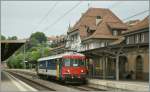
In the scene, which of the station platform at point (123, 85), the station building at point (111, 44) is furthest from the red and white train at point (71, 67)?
the station building at point (111, 44)

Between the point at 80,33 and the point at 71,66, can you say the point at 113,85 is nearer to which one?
the point at 71,66

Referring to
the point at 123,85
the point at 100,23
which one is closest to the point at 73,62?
the point at 123,85

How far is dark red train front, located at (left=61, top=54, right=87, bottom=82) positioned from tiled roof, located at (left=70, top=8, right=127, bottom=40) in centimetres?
2774

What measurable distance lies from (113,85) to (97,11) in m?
46.3

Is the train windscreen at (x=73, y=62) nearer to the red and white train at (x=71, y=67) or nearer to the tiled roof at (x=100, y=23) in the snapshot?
the red and white train at (x=71, y=67)

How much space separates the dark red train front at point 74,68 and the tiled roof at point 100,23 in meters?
27.7

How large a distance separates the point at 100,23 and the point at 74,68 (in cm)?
3231

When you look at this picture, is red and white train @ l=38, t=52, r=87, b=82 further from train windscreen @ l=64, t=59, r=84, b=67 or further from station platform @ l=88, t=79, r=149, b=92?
station platform @ l=88, t=79, r=149, b=92

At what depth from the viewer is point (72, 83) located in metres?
37.0

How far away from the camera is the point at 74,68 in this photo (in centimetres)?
3459

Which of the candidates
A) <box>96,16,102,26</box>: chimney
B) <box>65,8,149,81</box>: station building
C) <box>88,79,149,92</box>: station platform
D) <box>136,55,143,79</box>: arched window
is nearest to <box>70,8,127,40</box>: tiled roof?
<box>65,8,149,81</box>: station building

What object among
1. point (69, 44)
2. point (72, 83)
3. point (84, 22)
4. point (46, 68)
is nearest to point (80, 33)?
point (84, 22)

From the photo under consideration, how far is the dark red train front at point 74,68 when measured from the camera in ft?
112

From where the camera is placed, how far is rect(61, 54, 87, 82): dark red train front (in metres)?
34.2
